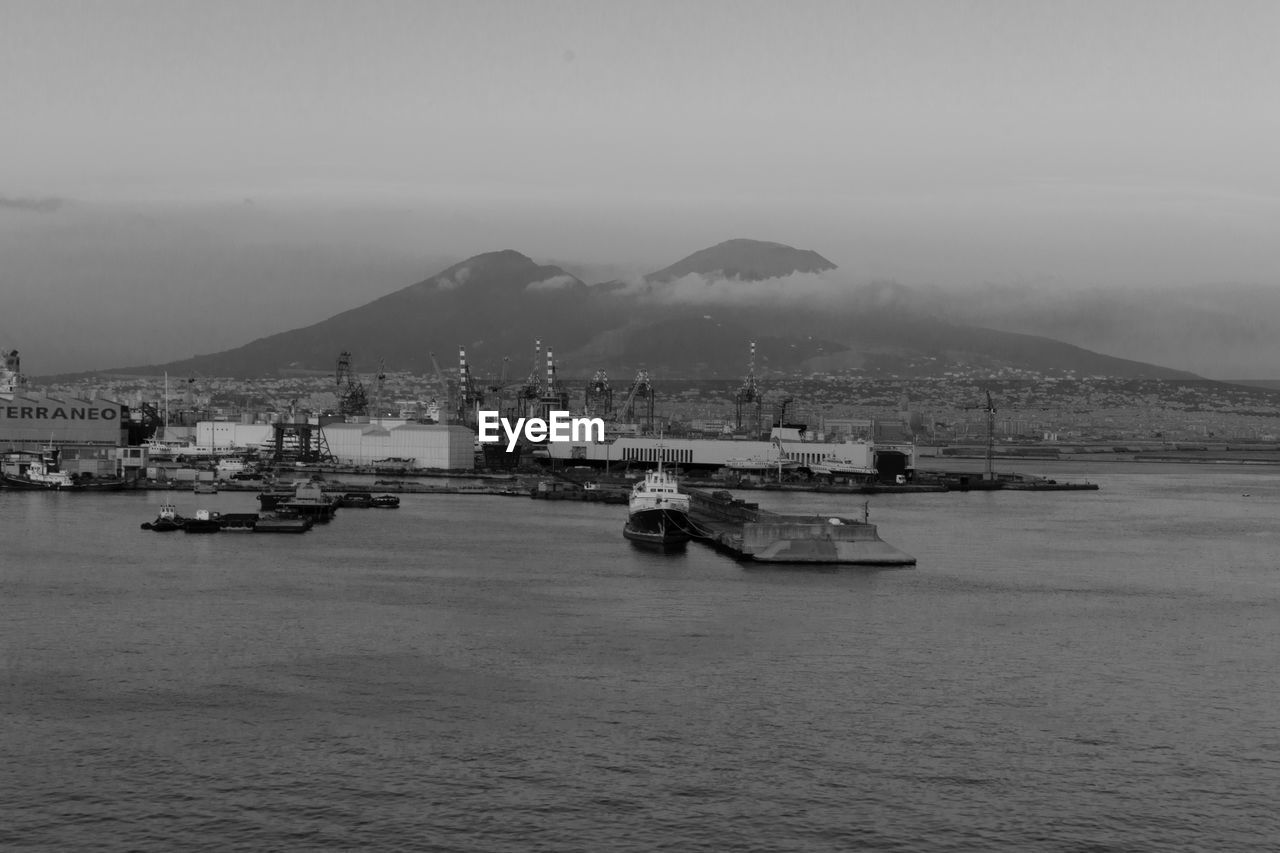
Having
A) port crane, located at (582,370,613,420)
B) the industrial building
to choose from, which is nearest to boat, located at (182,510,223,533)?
the industrial building

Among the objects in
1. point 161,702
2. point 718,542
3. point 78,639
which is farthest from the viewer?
point 718,542

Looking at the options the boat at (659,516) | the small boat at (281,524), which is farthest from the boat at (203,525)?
the boat at (659,516)

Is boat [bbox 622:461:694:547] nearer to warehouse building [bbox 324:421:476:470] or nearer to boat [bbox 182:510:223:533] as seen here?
boat [bbox 182:510:223:533]

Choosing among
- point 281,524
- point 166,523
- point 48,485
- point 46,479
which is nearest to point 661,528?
point 281,524

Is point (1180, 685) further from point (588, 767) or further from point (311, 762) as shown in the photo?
point (311, 762)

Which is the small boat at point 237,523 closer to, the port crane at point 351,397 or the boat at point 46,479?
the boat at point 46,479

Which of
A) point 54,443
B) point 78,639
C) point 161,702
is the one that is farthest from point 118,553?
point 54,443
